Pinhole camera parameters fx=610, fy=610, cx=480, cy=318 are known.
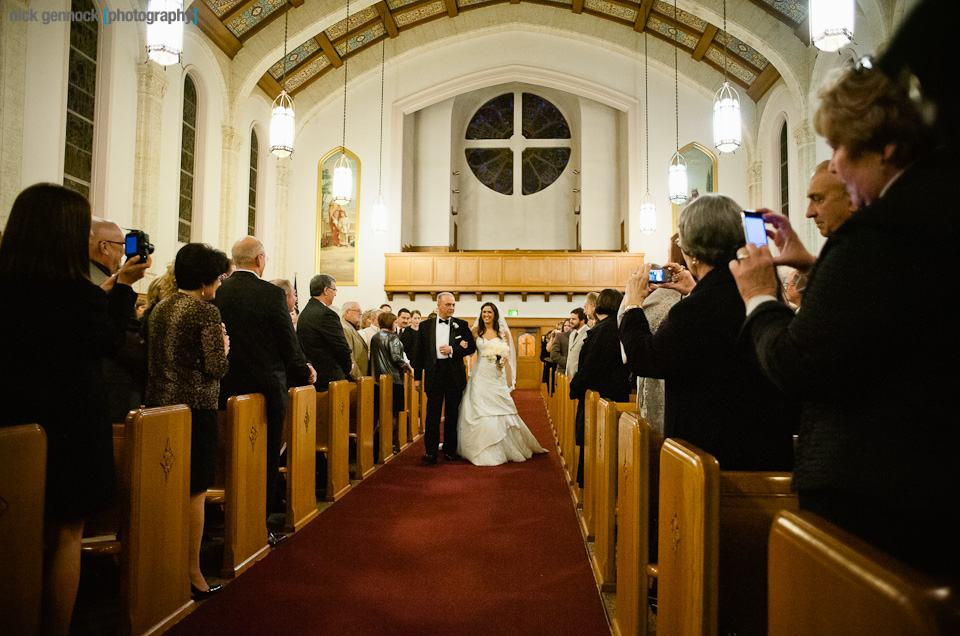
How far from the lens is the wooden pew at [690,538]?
130cm

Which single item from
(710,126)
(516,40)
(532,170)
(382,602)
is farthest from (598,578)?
(532,170)

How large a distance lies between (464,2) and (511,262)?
635cm

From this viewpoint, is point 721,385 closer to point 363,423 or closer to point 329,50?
point 363,423

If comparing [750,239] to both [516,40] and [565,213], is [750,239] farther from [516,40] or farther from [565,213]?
[565,213]

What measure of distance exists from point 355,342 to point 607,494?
377 centimetres

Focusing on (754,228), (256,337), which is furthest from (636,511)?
(256,337)

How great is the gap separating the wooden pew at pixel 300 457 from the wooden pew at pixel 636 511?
2.10 meters

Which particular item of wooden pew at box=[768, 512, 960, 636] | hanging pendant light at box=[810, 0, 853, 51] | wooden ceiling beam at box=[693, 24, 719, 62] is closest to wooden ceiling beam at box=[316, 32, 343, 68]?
wooden ceiling beam at box=[693, 24, 719, 62]

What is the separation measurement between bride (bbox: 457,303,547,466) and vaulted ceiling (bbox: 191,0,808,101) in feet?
29.6

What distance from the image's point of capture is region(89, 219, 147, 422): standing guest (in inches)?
99.3

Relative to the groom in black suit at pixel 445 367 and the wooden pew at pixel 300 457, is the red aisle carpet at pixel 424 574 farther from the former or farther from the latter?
the groom in black suit at pixel 445 367

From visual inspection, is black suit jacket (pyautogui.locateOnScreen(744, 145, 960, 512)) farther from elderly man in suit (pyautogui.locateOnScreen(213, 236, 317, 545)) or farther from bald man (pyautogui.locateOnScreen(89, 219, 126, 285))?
elderly man in suit (pyautogui.locateOnScreen(213, 236, 317, 545))

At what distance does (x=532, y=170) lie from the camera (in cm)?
1845

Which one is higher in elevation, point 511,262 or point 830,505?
point 511,262
